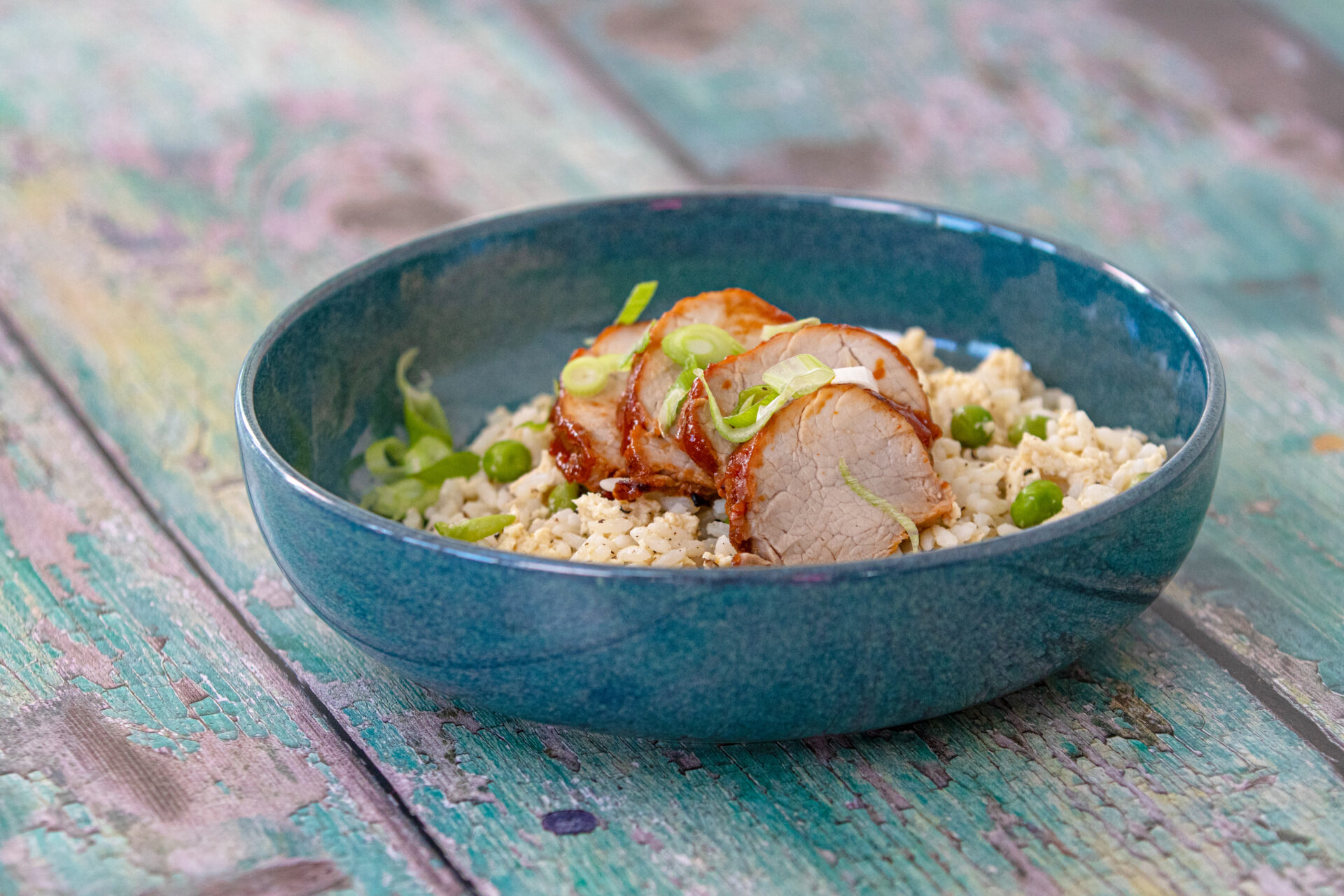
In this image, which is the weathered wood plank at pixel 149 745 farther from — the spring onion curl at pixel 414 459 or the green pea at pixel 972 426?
the green pea at pixel 972 426

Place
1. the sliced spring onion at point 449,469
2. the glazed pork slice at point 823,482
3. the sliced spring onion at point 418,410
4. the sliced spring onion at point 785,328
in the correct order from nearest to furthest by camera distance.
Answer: the glazed pork slice at point 823,482
the sliced spring onion at point 785,328
the sliced spring onion at point 449,469
the sliced spring onion at point 418,410

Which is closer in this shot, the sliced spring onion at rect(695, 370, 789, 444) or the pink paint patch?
the sliced spring onion at rect(695, 370, 789, 444)

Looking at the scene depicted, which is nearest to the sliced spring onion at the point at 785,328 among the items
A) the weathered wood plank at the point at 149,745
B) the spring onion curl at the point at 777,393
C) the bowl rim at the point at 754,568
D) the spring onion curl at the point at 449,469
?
the spring onion curl at the point at 777,393

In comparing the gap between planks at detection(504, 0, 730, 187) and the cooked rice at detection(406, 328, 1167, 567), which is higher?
the gap between planks at detection(504, 0, 730, 187)

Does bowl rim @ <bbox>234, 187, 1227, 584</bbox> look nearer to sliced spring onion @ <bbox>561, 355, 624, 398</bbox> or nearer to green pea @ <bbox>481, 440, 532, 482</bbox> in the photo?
green pea @ <bbox>481, 440, 532, 482</bbox>

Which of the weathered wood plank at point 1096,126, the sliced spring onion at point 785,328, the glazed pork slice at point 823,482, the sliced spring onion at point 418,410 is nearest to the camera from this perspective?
the glazed pork slice at point 823,482

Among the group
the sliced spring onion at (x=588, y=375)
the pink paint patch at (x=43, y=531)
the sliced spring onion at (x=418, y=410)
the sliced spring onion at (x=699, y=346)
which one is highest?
the sliced spring onion at (x=699, y=346)

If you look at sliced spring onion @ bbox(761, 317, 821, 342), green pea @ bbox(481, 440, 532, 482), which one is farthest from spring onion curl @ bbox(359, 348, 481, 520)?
sliced spring onion @ bbox(761, 317, 821, 342)
